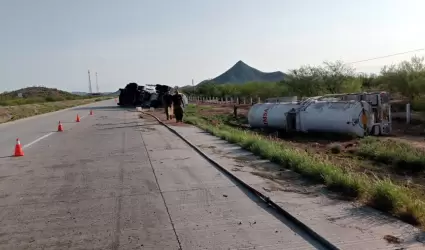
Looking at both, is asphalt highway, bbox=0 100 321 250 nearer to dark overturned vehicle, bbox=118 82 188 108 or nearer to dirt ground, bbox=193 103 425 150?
dirt ground, bbox=193 103 425 150

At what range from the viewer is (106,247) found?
5.19m

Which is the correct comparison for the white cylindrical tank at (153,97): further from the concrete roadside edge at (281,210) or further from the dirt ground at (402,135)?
the concrete roadside edge at (281,210)

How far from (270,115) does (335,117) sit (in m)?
4.79

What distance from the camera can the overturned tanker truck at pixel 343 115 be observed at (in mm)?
18250

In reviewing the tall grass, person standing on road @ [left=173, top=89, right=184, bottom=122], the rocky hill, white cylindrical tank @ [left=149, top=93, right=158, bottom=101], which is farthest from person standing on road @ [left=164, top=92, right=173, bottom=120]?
the rocky hill

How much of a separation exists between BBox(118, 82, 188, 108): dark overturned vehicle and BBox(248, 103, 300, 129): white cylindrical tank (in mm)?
18497

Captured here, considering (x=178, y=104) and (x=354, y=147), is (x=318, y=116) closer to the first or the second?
(x=354, y=147)

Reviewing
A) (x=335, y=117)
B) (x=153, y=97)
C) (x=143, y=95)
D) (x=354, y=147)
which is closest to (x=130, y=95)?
(x=143, y=95)

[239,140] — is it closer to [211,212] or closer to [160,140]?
[160,140]

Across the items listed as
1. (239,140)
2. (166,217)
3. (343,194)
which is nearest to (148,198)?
(166,217)

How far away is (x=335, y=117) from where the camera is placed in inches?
740

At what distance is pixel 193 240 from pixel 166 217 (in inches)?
43.1

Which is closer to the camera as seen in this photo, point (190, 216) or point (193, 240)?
point (193, 240)

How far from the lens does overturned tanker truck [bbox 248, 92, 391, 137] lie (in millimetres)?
18250
